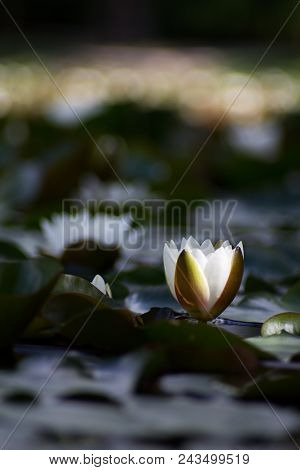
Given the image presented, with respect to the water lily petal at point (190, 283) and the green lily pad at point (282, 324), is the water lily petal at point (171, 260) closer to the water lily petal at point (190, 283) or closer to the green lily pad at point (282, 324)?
the water lily petal at point (190, 283)

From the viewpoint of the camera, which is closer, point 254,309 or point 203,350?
point 203,350

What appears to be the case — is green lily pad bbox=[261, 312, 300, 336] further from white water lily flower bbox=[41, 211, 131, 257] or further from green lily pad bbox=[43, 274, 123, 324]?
white water lily flower bbox=[41, 211, 131, 257]

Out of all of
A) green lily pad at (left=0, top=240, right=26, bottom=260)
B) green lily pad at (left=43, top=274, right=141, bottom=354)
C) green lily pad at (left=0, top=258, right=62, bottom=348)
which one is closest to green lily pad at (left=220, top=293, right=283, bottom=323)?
green lily pad at (left=43, top=274, right=141, bottom=354)

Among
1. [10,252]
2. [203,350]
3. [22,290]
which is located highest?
[10,252]

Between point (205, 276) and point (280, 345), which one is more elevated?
point (205, 276)

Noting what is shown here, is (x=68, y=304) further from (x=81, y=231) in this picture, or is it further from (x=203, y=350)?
(x=81, y=231)

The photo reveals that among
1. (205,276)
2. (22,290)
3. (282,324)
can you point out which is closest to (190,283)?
(205,276)

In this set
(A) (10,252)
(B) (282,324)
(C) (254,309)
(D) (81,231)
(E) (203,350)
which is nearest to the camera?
(E) (203,350)
